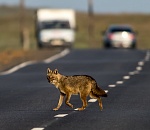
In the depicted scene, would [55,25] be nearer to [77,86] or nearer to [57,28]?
[57,28]

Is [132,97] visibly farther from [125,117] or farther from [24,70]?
[24,70]

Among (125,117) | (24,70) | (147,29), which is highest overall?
(125,117)

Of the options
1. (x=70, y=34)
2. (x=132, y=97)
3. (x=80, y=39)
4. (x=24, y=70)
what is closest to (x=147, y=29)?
(x=80, y=39)

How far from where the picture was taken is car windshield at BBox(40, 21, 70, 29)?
66.7 meters

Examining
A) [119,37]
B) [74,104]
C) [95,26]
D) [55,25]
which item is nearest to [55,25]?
[55,25]

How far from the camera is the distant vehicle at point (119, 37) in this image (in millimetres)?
65250

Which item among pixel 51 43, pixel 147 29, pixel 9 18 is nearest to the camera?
pixel 51 43

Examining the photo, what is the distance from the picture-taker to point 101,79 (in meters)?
28.6

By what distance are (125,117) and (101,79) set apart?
13225 millimetres

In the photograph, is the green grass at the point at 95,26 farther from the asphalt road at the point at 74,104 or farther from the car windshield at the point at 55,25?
the asphalt road at the point at 74,104

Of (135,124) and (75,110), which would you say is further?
(75,110)

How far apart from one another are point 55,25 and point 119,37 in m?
4.87

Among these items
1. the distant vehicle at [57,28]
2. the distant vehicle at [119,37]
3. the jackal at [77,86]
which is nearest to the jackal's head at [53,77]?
the jackal at [77,86]

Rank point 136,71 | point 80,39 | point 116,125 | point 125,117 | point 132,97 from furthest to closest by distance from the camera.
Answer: point 80,39 → point 136,71 → point 132,97 → point 125,117 → point 116,125
